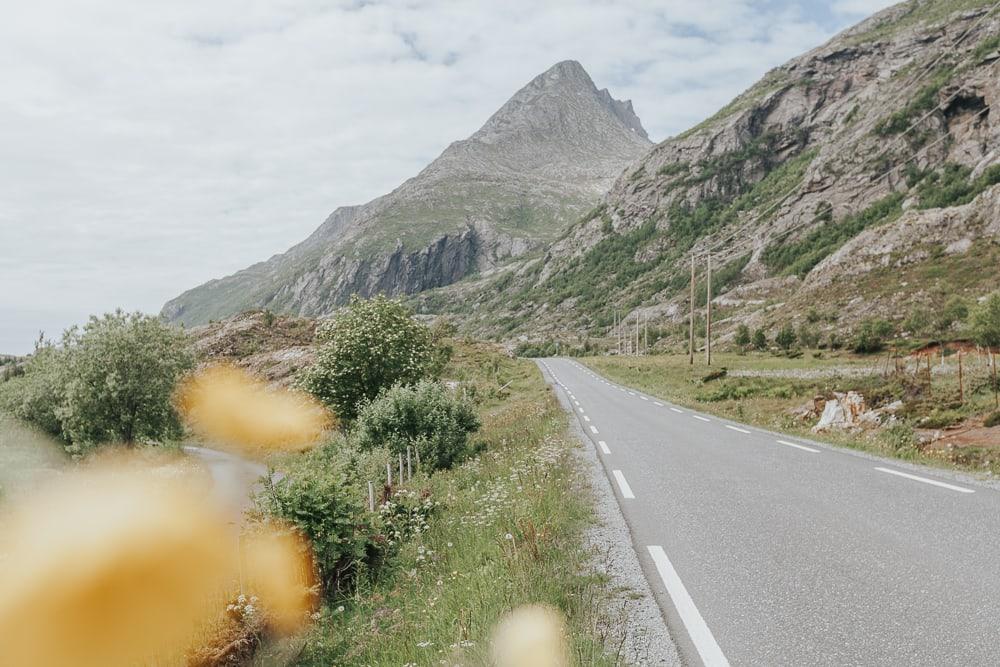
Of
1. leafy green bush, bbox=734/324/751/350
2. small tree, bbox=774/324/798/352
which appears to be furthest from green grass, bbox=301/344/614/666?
leafy green bush, bbox=734/324/751/350

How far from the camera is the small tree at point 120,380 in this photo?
34344mm

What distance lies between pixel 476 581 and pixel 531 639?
171 cm

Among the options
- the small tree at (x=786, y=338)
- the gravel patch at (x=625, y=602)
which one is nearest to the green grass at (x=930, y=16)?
the small tree at (x=786, y=338)

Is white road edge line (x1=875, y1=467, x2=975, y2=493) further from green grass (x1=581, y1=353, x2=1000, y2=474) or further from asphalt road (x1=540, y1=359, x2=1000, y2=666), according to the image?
green grass (x1=581, y1=353, x2=1000, y2=474)

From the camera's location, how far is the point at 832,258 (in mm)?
97750

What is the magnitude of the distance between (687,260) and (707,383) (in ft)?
444

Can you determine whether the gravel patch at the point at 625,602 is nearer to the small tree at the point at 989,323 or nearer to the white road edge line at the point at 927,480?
the white road edge line at the point at 927,480

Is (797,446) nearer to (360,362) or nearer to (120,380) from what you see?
(360,362)

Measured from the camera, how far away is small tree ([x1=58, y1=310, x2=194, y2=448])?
113ft

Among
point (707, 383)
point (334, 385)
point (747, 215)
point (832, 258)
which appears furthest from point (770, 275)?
point (334, 385)

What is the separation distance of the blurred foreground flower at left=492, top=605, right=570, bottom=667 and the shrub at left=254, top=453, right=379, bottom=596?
4165mm

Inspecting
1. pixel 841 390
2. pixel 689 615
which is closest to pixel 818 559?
pixel 689 615

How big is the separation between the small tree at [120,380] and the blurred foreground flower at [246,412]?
1.94 m

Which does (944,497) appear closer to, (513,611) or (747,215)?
(513,611)
